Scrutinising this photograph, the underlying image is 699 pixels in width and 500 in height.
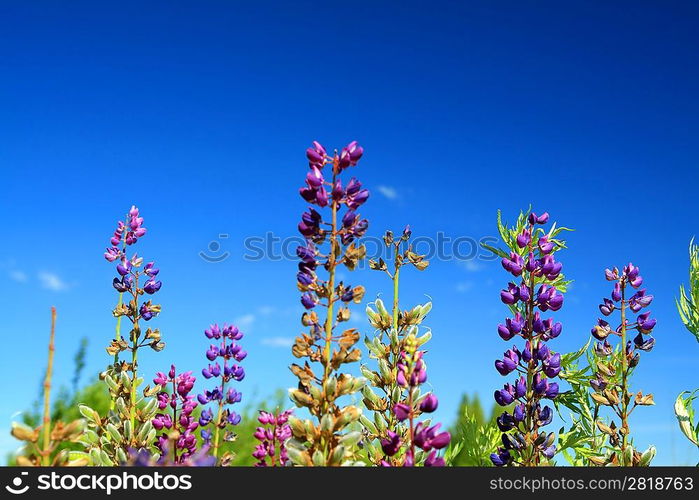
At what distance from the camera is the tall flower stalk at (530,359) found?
145 inches

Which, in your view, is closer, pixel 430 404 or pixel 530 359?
pixel 430 404

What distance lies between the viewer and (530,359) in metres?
3.79

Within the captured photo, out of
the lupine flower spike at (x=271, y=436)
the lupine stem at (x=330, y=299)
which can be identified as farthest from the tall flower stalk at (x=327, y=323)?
the lupine flower spike at (x=271, y=436)

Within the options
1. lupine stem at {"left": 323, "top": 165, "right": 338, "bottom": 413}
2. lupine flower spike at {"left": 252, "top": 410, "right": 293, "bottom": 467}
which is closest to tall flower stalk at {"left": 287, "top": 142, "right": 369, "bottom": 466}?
lupine stem at {"left": 323, "top": 165, "right": 338, "bottom": 413}

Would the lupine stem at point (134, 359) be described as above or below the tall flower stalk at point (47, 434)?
above

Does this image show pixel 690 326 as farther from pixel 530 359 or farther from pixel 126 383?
pixel 126 383

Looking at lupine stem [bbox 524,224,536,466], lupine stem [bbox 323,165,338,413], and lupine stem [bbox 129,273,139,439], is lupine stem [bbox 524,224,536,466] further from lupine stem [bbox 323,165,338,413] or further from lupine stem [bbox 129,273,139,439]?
lupine stem [bbox 129,273,139,439]

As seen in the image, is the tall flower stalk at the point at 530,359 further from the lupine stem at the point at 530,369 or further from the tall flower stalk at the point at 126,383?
the tall flower stalk at the point at 126,383

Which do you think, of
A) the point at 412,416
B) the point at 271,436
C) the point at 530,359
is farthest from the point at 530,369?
the point at 412,416

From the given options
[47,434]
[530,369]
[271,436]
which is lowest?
[47,434]

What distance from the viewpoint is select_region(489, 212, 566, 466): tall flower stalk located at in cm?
367
